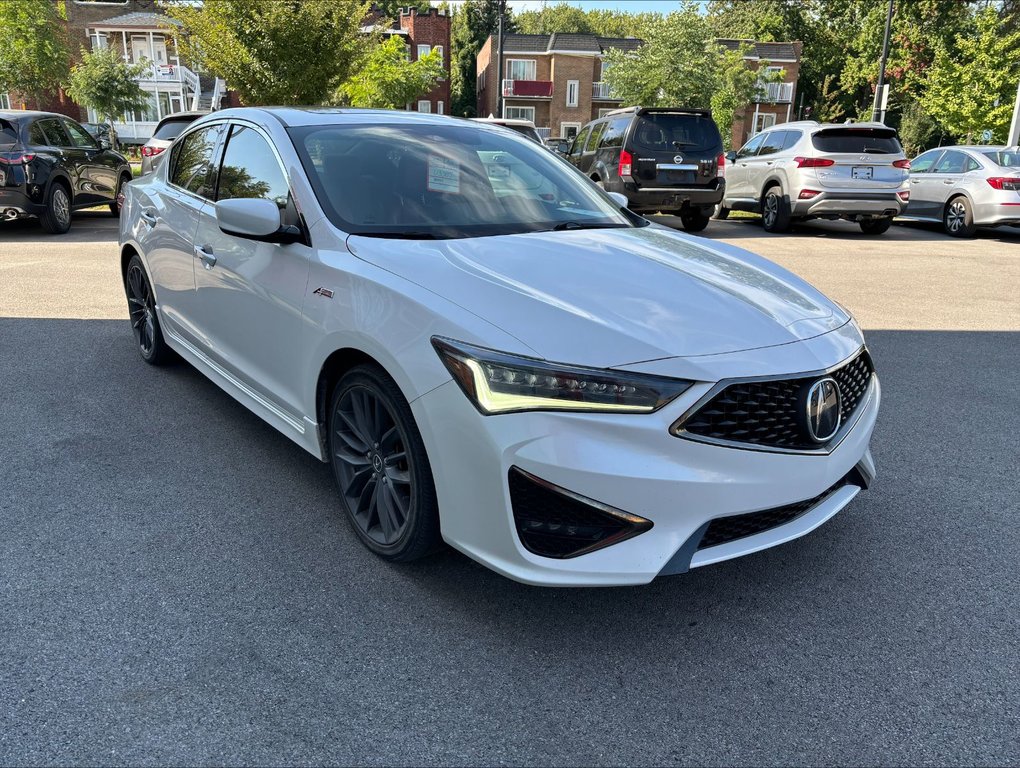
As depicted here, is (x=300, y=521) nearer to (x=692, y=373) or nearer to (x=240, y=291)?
(x=240, y=291)

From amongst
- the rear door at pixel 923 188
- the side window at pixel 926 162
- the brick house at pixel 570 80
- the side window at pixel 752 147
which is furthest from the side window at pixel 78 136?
the brick house at pixel 570 80

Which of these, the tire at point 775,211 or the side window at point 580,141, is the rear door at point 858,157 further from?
the side window at point 580,141

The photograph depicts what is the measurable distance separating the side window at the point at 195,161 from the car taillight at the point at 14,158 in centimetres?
791

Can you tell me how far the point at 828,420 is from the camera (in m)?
2.64

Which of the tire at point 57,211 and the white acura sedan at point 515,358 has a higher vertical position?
the white acura sedan at point 515,358

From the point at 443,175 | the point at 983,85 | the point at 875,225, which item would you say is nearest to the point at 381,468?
the point at 443,175

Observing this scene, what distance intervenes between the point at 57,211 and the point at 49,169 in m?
0.67

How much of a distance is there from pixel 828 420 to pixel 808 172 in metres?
11.6

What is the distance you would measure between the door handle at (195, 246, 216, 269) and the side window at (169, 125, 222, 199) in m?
0.30

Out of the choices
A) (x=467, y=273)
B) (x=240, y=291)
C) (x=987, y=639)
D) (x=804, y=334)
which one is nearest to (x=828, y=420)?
(x=804, y=334)

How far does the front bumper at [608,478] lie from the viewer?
2.33 m

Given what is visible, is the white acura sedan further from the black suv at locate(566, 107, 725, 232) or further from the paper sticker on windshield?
the black suv at locate(566, 107, 725, 232)

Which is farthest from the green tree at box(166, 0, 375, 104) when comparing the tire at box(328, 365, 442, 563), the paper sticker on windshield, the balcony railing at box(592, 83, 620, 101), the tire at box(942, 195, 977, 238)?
the balcony railing at box(592, 83, 620, 101)

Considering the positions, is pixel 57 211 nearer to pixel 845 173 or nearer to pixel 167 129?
pixel 167 129
